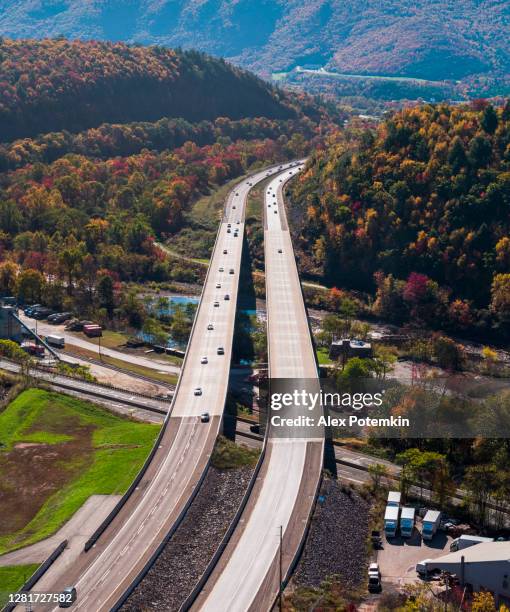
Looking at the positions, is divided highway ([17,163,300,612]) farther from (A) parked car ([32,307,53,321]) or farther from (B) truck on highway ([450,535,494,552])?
(A) parked car ([32,307,53,321])

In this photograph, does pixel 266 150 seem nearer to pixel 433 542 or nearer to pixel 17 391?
pixel 17 391

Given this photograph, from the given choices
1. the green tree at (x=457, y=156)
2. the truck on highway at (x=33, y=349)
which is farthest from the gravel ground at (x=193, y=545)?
the green tree at (x=457, y=156)

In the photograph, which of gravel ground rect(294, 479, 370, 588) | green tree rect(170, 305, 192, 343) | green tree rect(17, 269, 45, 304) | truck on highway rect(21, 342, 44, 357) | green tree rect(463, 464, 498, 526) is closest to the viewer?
gravel ground rect(294, 479, 370, 588)

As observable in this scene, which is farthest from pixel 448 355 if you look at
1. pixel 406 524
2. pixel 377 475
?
pixel 406 524

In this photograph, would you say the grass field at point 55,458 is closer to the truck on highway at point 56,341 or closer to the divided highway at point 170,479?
the divided highway at point 170,479

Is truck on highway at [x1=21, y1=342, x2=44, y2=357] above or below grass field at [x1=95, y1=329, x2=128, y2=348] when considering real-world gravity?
below

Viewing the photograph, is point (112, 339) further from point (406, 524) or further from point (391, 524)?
point (406, 524)

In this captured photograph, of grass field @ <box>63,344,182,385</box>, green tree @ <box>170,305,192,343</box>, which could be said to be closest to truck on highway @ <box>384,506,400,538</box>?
grass field @ <box>63,344,182,385</box>
